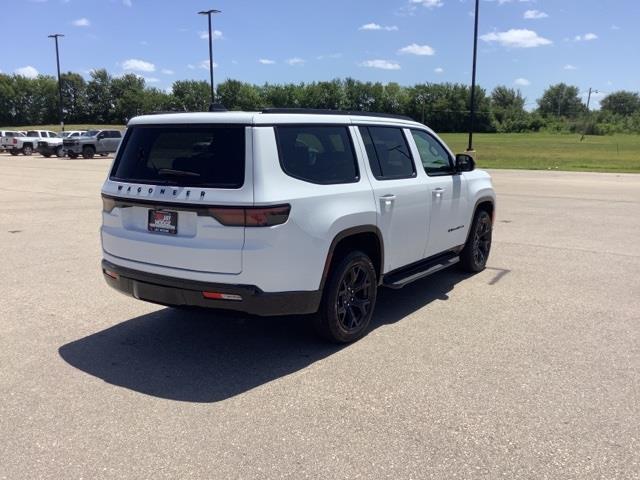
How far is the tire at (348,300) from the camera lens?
451cm

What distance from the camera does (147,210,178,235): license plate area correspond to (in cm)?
Answer: 411

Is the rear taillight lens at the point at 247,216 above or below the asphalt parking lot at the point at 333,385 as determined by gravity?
above

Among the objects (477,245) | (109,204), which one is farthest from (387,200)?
(477,245)

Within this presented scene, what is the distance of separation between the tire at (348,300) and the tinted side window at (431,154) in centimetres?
157

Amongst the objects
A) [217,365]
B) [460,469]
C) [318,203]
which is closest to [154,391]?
[217,365]

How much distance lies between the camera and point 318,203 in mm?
→ 4242

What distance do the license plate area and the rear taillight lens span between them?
0.37m

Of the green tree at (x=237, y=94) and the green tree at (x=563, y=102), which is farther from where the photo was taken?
the green tree at (x=563, y=102)

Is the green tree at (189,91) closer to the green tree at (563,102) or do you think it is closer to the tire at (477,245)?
the tire at (477,245)

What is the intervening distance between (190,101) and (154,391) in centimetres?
8804

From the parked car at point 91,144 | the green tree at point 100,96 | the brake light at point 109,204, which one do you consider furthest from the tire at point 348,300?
the green tree at point 100,96

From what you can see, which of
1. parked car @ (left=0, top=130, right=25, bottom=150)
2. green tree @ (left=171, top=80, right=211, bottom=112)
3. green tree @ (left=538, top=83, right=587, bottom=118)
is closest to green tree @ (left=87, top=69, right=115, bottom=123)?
green tree @ (left=171, top=80, right=211, bottom=112)

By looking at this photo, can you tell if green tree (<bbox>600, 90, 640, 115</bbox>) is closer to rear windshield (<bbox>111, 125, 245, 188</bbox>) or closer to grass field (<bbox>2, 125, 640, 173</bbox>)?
grass field (<bbox>2, 125, 640, 173</bbox>)

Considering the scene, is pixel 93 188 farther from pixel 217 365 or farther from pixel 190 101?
pixel 190 101
